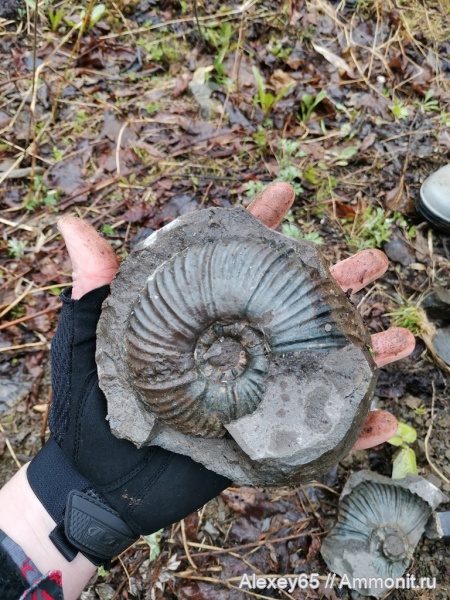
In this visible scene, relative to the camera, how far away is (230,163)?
4133 millimetres

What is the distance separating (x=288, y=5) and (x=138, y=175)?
2016 mm

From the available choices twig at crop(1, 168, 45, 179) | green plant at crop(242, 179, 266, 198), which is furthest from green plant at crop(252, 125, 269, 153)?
twig at crop(1, 168, 45, 179)

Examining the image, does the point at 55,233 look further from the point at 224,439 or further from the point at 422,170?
the point at 422,170

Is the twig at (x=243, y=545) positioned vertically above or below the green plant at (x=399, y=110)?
below

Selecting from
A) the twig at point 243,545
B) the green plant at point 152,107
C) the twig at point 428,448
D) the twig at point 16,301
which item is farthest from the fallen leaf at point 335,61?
the twig at point 243,545

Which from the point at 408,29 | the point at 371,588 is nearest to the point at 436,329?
the point at 371,588

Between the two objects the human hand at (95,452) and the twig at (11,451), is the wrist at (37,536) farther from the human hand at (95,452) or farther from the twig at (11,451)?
the twig at (11,451)

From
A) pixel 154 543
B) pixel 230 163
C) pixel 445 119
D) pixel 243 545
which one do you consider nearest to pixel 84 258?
pixel 154 543

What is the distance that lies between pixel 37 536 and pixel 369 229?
278 centimetres

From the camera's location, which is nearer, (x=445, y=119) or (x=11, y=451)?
(x=11, y=451)

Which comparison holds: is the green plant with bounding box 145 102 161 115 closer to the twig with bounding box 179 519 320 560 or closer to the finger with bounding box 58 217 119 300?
the finger with bounding box 58 217 119 300

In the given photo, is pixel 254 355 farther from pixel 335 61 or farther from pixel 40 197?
pixel 335 61

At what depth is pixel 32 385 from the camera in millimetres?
3463

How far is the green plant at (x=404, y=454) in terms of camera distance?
132 inches
